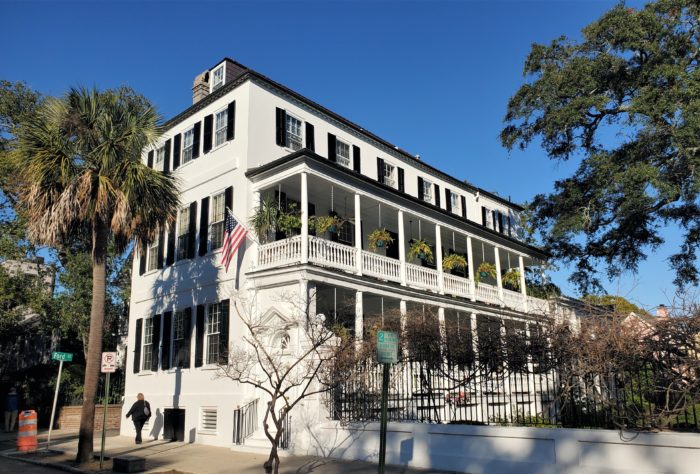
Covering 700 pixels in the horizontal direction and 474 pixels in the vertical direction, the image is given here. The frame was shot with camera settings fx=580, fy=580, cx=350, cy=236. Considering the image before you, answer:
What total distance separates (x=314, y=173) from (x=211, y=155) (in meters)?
5.04

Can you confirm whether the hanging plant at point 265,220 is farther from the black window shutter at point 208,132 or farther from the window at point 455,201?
the window at point 455,201

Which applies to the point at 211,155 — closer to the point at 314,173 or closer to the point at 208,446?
the point at 314,173

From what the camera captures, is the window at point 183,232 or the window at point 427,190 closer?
the window at point 183,232

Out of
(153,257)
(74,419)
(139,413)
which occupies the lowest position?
(74,419)

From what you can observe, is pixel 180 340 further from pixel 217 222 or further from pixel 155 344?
pixel 217 222

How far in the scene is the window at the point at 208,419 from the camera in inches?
735

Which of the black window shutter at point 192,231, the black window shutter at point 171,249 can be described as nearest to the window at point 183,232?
the black window shutter at point 192,231

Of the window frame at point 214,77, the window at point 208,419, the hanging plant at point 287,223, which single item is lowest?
the window at point 208,419

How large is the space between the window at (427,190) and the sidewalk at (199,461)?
625 inches

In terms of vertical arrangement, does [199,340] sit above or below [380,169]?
below

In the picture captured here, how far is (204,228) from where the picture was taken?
2067cm

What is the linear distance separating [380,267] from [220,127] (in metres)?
7.78

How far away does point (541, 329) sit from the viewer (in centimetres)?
1154

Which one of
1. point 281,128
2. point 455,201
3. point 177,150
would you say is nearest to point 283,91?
point 281,128
